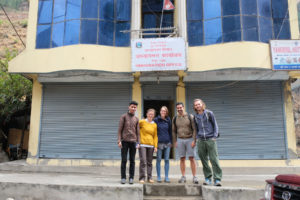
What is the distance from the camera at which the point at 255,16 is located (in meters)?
8.22

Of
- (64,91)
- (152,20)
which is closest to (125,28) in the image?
(152,20)

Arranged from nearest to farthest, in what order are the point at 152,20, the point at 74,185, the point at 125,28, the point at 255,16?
the point at 74,185 < the point at 255,16 < the point at 125,28 < the point at 152,20

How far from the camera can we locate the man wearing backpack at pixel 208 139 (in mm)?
4762

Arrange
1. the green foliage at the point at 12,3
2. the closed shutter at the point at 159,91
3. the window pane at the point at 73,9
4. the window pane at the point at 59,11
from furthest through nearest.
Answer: the green foliage at the point at 12,3
the closed shutter at the point at 159,91
the window pane at the point at 59,11
the window pane at the point at 73,9

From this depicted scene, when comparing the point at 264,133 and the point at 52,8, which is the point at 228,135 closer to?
the point at 264,133

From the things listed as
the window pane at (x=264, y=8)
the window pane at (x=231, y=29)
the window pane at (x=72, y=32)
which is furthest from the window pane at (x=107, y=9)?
the window pane at (x=264, y=8)

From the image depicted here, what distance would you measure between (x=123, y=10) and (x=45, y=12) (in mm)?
3273

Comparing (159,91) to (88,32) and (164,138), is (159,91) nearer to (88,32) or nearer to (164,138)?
(88,32)

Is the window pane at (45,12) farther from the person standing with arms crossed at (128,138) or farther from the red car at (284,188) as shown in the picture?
the red car at (284,188)

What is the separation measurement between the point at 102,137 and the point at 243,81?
5.93 m

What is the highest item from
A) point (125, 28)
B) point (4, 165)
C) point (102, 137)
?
point (125, 28)

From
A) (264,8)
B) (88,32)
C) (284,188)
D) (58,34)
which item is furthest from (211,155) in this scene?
(58,34)

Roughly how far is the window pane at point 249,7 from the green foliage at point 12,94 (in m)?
10.1

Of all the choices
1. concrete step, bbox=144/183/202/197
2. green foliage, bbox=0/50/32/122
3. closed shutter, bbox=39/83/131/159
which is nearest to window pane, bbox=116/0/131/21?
closed shutter, bbox=39/83/131/159
